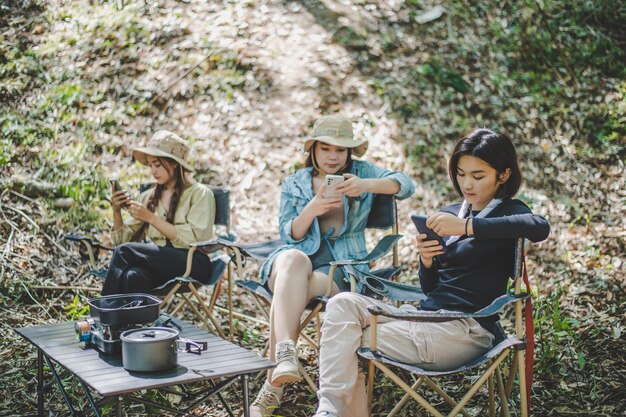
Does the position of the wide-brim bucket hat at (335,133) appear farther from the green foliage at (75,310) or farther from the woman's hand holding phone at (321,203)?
the green foliage at (75,310)

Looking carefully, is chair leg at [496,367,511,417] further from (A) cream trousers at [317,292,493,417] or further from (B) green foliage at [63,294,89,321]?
(B) green foliage at [63,294,89,321]

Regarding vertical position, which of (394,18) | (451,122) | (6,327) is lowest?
(6,327)

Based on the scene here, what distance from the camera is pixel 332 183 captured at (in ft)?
10.7

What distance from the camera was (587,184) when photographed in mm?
5094

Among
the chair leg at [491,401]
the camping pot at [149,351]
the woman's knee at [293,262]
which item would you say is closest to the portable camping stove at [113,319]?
the camping pot at [149,351]

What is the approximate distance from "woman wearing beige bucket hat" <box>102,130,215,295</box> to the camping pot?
3.88 feet

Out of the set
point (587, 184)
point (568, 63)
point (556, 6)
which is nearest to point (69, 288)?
point (587, 184)

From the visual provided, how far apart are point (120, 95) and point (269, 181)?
1.51 metres

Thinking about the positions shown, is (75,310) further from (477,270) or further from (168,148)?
(477,270)

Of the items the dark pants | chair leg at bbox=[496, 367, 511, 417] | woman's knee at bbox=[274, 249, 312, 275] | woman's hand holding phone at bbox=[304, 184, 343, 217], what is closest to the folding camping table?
woman's knee at bbox=[274, 249, 312, 275]

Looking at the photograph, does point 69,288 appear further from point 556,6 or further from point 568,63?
point 556,6

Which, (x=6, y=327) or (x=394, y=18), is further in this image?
(x=394, y=18)

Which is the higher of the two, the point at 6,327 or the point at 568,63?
the point at 568,63

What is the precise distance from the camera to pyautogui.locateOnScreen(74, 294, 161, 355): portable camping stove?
8.16ft
